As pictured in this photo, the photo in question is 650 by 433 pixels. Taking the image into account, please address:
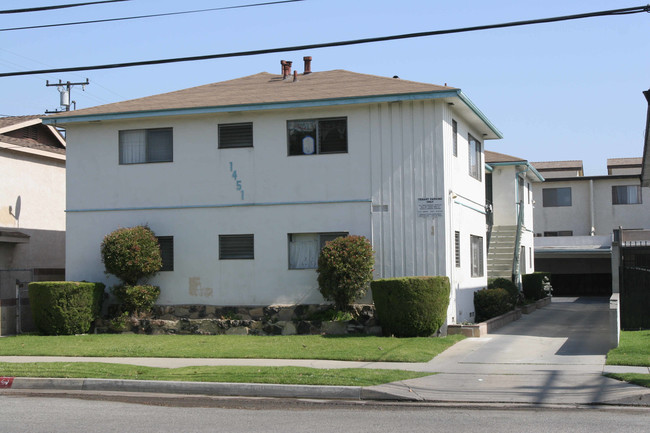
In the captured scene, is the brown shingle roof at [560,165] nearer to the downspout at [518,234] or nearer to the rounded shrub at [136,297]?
the downspout at [518,234]

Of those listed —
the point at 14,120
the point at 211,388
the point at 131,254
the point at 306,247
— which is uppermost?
the point at 14,120

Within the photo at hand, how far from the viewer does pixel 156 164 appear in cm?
2117

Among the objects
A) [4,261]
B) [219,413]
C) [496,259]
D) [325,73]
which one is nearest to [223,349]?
[219,413]

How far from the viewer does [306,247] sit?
2014cm

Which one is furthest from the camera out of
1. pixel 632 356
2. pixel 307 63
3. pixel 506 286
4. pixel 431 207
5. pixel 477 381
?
pixel 506 286

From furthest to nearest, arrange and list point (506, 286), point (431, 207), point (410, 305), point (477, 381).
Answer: point (506, 286)
point (431, 207)
point (410, 305)
point (477, 381)

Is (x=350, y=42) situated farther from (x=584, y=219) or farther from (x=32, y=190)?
(x=584, y=219)

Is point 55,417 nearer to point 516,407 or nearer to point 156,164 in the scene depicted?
point 516,407

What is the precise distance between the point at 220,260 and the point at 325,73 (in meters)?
6.57

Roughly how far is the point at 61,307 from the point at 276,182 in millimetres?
6346

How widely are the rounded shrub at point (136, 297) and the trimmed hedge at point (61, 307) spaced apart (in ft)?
2.50

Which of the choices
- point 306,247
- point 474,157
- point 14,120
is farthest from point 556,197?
point 14,120

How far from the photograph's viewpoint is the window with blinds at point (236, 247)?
20.5m

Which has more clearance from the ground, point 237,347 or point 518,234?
point 518,234
